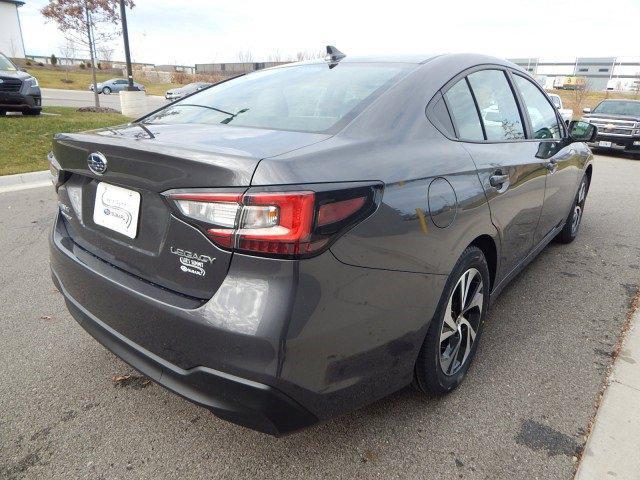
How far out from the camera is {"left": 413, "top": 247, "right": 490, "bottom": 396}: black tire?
202 centimetres

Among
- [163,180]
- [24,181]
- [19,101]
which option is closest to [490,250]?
[163,180]

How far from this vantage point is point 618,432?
211cm

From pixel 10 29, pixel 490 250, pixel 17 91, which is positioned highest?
pixel 10 29

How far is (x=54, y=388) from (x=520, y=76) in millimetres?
3393

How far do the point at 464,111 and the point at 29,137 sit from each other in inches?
367

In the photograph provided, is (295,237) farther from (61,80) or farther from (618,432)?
(61,80)

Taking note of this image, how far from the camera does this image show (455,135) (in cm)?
219

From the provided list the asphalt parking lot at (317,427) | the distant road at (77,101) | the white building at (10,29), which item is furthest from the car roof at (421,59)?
the white building at (10,29)

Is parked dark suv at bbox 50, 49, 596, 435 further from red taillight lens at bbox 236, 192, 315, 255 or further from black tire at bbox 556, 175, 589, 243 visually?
black tire at bbox 556, 175, 589, 243

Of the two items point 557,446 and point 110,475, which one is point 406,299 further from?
point 110,475

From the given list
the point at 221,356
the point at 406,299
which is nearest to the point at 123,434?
the point at 221,356

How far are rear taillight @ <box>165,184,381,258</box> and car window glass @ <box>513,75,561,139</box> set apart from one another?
2.27m

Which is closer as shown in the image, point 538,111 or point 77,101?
point 538,111

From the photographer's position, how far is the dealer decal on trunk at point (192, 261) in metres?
1.51
